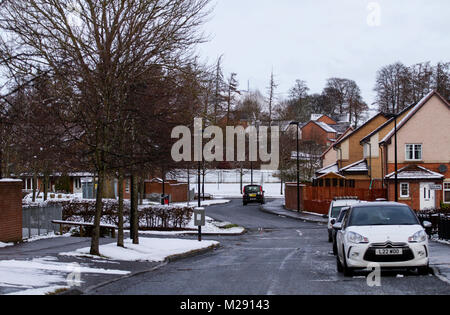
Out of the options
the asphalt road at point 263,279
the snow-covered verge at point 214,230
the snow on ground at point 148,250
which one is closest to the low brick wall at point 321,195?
the snow-covered verge at point 214,230

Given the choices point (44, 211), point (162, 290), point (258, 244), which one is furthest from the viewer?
point (258, 244)

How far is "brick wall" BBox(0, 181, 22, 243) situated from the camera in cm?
2153

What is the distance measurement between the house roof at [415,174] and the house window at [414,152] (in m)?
1.15

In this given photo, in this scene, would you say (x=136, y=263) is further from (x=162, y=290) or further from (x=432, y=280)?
Answer: (x=432, y=280)

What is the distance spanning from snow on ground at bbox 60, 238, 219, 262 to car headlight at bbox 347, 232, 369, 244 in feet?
24.6

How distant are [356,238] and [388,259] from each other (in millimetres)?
801

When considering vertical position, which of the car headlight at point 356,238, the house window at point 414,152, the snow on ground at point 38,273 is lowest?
the snow on ground at point 38,273

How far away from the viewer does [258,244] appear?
95.1ft

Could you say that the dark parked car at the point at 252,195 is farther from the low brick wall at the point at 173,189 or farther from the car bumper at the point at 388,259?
the car bumper at the point at 388,259

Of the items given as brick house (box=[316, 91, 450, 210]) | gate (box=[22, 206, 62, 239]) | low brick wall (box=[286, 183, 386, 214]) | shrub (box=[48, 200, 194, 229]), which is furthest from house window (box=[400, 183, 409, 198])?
gate (box=[22, 206, 62, 239])

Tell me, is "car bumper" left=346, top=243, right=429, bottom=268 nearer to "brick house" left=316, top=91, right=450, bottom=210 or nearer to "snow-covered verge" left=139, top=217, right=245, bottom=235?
"snow-covered verge" left=139, top=217, right=245, bottom=235

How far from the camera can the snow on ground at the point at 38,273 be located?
11547mm

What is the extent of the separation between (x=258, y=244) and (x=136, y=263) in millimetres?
11876
